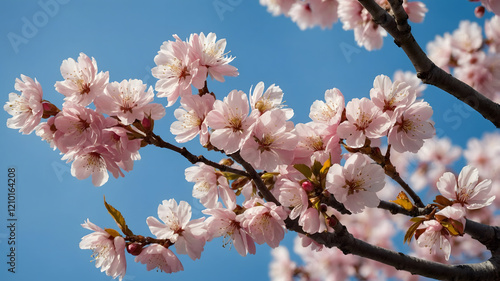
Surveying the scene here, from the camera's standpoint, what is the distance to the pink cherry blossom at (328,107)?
167 cm

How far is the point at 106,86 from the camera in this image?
1715mm

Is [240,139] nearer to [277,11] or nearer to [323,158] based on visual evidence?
[323,158]

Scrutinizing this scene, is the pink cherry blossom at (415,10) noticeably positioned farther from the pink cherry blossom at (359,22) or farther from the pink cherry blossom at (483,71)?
the pink cherry blossom at (483,71)

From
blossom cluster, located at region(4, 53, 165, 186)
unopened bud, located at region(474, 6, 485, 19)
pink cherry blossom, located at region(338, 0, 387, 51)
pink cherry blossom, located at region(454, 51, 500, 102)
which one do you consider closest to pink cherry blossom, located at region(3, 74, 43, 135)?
blossom cluster, located at region(4, 53, 165, 186)

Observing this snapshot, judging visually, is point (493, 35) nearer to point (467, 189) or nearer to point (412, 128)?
point (467, 189)

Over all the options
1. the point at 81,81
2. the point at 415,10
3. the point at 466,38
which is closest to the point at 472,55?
the point at 466,38

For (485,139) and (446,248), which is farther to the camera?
(485,139)

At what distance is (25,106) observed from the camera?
1804 millimetres

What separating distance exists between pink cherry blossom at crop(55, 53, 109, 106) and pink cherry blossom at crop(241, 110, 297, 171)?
2.15ft

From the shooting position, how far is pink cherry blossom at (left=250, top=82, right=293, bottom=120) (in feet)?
5.80

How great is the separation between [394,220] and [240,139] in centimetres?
354

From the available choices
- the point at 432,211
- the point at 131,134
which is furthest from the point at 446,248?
the point at 131,134

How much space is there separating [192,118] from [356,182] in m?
0.68

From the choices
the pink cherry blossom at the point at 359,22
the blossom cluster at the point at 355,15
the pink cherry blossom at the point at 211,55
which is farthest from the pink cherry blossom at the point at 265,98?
the pink cherry blossom at the point at 359,22
